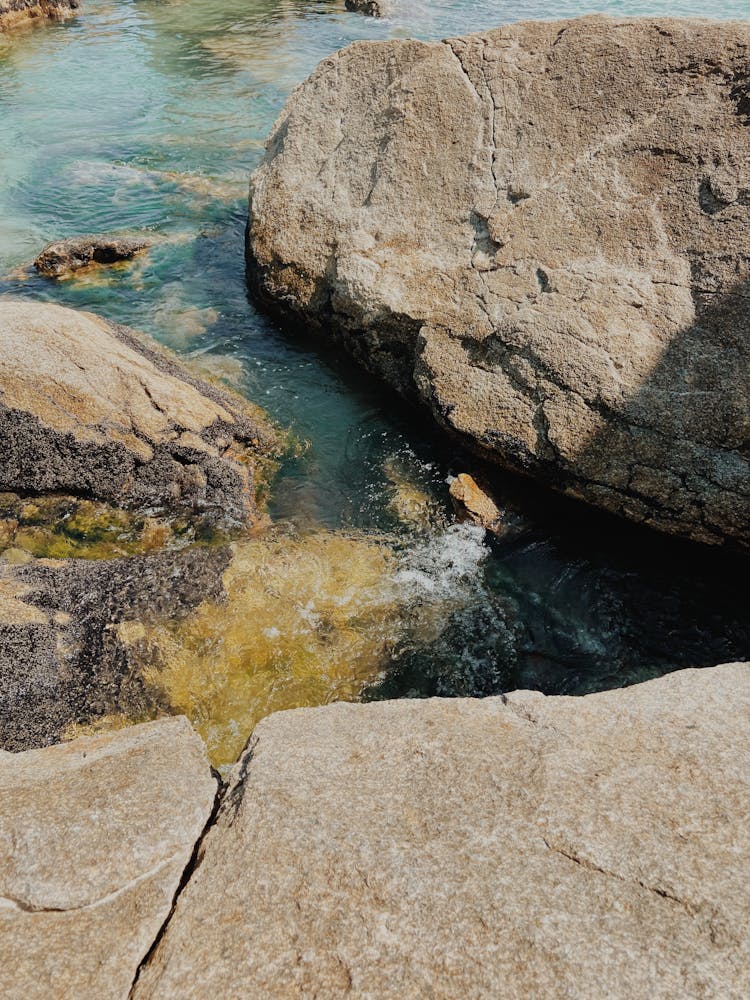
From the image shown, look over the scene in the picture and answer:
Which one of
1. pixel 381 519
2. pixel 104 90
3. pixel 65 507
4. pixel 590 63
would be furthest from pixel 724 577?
pixel 104 90

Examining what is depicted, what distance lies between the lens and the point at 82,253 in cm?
887

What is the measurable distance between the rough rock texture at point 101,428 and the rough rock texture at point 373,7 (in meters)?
20.4

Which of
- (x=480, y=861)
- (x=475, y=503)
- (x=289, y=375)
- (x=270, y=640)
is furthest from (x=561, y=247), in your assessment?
(x=480, y=861)

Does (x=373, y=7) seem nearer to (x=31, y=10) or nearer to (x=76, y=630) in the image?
(x=31, y=10)

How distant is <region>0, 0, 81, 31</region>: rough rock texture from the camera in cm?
1981

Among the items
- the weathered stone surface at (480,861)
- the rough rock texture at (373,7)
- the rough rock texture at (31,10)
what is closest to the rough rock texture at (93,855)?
the weathered stone surface at (480,861)

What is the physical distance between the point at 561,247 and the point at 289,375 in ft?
9.40

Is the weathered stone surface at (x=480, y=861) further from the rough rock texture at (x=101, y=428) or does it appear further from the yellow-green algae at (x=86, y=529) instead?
the rough rock texture at (x=101, y=428)

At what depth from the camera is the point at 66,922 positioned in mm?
2332

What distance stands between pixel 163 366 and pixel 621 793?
5.07 m

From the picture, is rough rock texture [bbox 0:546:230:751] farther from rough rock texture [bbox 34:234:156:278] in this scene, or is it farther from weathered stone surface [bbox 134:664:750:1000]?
rough rock texture [bbox 34:234:156:278]

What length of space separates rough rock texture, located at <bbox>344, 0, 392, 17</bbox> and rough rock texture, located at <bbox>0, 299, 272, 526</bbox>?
803 inches

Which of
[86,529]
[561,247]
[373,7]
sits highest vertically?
[373,7]

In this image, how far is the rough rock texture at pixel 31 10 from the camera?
19.8 meters
